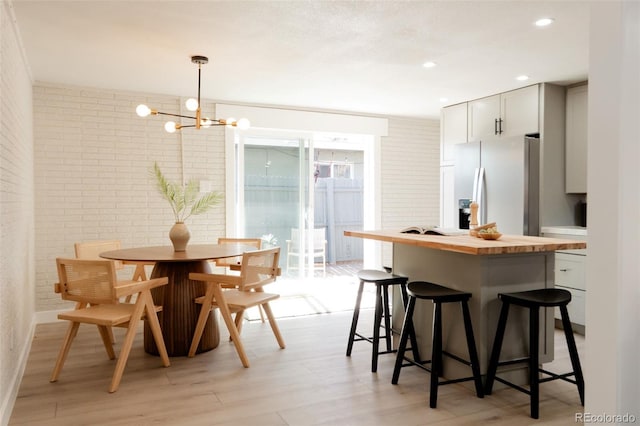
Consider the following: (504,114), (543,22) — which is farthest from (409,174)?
(543,22)

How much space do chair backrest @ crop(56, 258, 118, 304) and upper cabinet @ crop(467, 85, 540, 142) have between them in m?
4.07

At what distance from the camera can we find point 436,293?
2.82m

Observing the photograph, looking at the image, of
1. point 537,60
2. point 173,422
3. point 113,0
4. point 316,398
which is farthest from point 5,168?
point 537,60

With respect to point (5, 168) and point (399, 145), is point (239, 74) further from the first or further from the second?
point (399, 145)

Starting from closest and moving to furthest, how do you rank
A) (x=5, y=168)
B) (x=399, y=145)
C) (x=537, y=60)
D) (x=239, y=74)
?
1. (x=5, y=168)
2. (x=537, y=60)
3. (x=239, y=74)
4. (x=399, y=145)

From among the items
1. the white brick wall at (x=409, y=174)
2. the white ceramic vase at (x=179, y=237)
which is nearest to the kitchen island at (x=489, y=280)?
the white ceramic vase at (x=179, y=237)

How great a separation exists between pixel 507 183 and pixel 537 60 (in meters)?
1.28

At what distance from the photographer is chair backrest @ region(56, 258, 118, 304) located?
3.04 metres

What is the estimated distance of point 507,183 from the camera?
4.87m

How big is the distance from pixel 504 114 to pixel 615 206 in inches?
148

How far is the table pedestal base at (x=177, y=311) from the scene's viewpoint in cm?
372

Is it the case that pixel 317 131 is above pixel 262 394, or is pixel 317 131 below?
above

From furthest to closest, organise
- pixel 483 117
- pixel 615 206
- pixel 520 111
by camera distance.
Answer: pixel 483 117 < pixel 520 111 < pixel 615 206

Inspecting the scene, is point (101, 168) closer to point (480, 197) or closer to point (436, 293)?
point (436, 293)
